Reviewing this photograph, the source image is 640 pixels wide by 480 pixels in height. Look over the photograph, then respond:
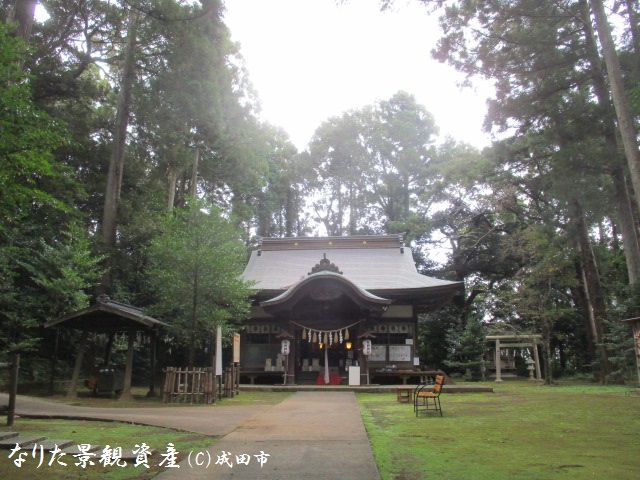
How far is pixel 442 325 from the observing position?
2441cm

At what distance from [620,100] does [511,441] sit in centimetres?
879

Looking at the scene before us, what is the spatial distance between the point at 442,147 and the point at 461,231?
10.7 metres

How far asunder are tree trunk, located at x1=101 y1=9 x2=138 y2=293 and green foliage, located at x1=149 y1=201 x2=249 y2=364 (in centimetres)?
417

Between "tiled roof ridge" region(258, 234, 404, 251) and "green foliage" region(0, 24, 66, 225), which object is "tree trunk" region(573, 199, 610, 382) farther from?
"green foliage" region(0, 24, 66, 225)

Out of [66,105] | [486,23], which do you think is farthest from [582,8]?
[66,105]

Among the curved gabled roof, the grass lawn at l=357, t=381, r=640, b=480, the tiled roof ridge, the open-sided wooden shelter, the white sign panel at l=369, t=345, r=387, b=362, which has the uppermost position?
the tiled roof ridge

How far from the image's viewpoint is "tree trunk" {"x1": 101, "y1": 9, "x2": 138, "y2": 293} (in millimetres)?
15711

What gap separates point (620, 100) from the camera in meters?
10.3

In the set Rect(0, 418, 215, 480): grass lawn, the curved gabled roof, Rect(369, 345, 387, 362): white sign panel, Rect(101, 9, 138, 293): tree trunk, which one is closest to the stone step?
Rect(0, 418, 215, 480): grass lawn

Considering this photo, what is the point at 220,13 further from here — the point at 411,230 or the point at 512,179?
the point at 411,230

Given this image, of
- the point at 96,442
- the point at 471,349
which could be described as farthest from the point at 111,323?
the point at 471,349

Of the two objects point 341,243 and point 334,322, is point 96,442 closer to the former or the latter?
point 334,322

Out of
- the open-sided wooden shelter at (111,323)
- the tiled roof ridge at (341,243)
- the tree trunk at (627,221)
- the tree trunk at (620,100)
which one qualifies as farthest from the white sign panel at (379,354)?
the tree trunk at (620,100)

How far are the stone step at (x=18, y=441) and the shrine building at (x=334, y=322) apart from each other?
33.1ft
